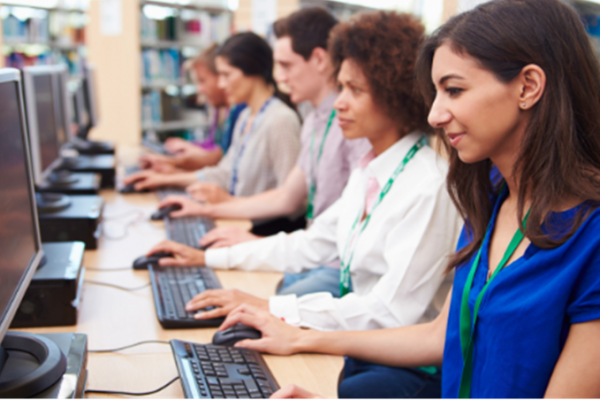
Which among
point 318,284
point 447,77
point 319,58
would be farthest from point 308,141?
point 447,77

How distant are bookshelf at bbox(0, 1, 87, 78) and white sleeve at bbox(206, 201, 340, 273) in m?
3.71

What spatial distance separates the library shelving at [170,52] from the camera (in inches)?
202

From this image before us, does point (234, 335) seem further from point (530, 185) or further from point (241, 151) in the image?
point (241, 151)

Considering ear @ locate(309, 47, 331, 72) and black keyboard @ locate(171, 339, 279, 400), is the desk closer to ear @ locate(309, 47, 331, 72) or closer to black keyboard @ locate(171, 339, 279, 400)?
black keyboard @ locate(171, 339, 279, 400)

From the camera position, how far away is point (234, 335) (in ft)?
3.60

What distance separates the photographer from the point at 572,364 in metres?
0.78

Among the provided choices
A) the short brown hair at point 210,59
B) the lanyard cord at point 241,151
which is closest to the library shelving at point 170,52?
the short brown hair at point 210,59

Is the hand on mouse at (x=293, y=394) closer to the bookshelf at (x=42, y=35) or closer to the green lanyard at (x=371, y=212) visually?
the green lanyard at (x=371, y=212)

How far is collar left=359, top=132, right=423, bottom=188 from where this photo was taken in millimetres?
1379

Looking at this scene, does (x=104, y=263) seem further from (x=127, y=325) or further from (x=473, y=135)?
(x=473, y=135)

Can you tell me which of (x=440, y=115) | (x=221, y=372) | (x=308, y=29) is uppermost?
(x=308, y=29)

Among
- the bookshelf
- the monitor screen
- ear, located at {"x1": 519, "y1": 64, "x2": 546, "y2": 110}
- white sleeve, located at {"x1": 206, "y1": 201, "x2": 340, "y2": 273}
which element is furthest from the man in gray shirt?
the bookshelf

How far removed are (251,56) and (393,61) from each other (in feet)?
4.49

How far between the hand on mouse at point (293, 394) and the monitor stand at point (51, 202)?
3.51 feet
